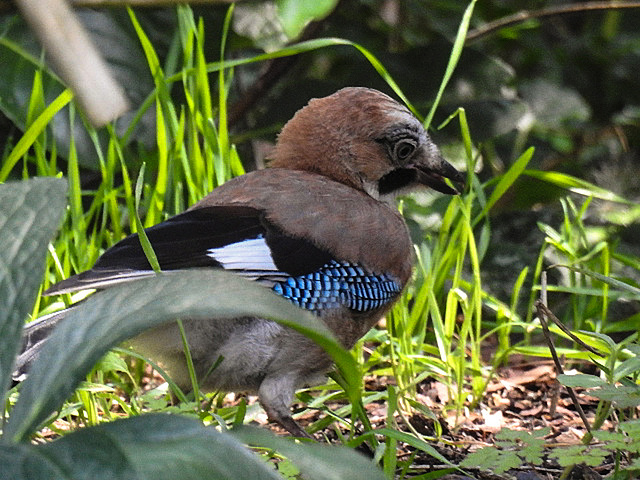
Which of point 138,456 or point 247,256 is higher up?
point 138,456

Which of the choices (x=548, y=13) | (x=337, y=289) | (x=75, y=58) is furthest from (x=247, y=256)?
(x=548, y=13)

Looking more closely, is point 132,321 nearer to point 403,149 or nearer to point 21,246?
point 21,246

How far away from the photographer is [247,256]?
2611 mm

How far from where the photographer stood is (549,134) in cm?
504

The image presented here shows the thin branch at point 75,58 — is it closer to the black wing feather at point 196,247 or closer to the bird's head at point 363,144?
the black wing feather at point 196,247

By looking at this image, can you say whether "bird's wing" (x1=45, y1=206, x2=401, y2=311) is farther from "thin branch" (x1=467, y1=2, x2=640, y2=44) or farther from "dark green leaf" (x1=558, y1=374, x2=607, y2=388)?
"thin branch" (x1=467, y1=2, x2=640, y2=44)

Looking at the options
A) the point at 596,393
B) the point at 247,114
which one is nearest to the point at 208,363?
the point at 596,393

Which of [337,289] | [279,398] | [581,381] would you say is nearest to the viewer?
[581,381]

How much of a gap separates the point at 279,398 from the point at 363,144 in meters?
1.02

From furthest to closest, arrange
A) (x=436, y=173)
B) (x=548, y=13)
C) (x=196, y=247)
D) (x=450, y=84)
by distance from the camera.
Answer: (x=450, y=84) < (x=548, y=13) < (x=436, y=173) < (x=196, y=247)

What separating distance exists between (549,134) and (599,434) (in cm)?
325

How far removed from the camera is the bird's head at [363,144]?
324 centimetres

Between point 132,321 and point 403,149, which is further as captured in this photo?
point 403,149

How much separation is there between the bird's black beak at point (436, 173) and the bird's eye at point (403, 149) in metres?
0.06
